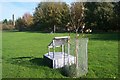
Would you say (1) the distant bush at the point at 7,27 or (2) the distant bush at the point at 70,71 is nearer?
(2) the distant bush at the point at 70,71

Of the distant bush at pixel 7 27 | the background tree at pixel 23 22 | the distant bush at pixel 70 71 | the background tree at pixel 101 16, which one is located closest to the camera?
the distant bush at pixel 70 71

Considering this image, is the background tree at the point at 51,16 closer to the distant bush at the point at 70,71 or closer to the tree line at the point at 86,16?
the tree line at the point at 86,16

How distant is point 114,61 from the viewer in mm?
10875

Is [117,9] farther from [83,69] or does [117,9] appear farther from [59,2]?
[83,69]

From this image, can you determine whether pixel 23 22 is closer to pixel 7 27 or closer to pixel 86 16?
pixel 7 27

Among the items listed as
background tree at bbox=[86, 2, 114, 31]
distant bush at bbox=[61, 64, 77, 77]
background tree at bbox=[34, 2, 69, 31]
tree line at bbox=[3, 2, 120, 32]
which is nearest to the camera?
distant bush at bbox=[61, 64, 77, 77]

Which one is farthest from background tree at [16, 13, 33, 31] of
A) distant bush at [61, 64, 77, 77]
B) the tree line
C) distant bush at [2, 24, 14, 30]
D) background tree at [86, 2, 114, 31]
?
distant bush at [61, 64, 77, 77]

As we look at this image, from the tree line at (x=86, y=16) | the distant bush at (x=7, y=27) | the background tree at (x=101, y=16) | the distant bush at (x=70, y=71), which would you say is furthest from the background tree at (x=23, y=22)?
the distant bush at (x=70, y=71)

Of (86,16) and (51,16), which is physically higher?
(51,16)

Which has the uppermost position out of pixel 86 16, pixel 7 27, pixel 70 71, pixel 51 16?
pixel 51 16

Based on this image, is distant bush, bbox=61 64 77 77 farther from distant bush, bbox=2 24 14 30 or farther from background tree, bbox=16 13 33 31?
background tree, bbox=16 13 33 31

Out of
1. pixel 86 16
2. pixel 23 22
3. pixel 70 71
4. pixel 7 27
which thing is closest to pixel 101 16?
pixel 86 16

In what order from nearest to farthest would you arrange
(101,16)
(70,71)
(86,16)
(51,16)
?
(70,71) < (101,16) < (86,16) < (51,16)

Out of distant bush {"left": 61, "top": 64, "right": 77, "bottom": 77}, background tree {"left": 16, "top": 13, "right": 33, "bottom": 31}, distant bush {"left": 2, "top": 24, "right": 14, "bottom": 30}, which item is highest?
background tree {"left": 16, "top": 13, "right": 33, "bottom": 31}
